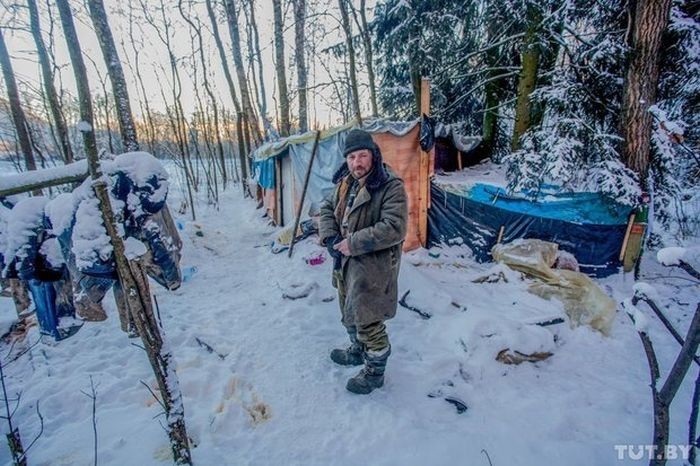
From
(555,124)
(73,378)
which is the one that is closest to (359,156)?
(73,378)

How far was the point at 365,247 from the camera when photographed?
214cm

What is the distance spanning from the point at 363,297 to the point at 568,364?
2.10 meters

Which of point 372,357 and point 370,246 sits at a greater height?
point 370,246

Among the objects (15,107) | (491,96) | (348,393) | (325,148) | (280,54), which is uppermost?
(280,54)

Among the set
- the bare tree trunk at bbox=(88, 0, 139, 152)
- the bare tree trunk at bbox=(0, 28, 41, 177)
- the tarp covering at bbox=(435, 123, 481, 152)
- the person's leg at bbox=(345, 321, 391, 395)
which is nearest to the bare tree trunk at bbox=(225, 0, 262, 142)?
the bare tree trunk at bbox=(88, 0, 139, 152)

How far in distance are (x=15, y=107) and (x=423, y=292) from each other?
6.98 metres

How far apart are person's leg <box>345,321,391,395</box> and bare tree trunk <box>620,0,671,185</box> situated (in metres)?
4.94

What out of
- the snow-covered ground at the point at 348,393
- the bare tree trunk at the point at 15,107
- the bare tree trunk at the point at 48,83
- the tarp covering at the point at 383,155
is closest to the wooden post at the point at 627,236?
the snow-covered ground at the point at 348,393

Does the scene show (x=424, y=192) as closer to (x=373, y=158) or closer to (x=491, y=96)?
(x=373, y=158)

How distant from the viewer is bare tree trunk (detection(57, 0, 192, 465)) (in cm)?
144

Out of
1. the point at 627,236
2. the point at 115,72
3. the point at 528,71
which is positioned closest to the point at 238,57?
the point at 115,72

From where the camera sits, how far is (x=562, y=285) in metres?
3.73

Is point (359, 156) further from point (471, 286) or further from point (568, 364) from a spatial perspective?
point (471, 286)

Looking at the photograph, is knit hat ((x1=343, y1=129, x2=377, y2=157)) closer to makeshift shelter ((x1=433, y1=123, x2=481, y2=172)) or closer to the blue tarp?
the blue tarp
